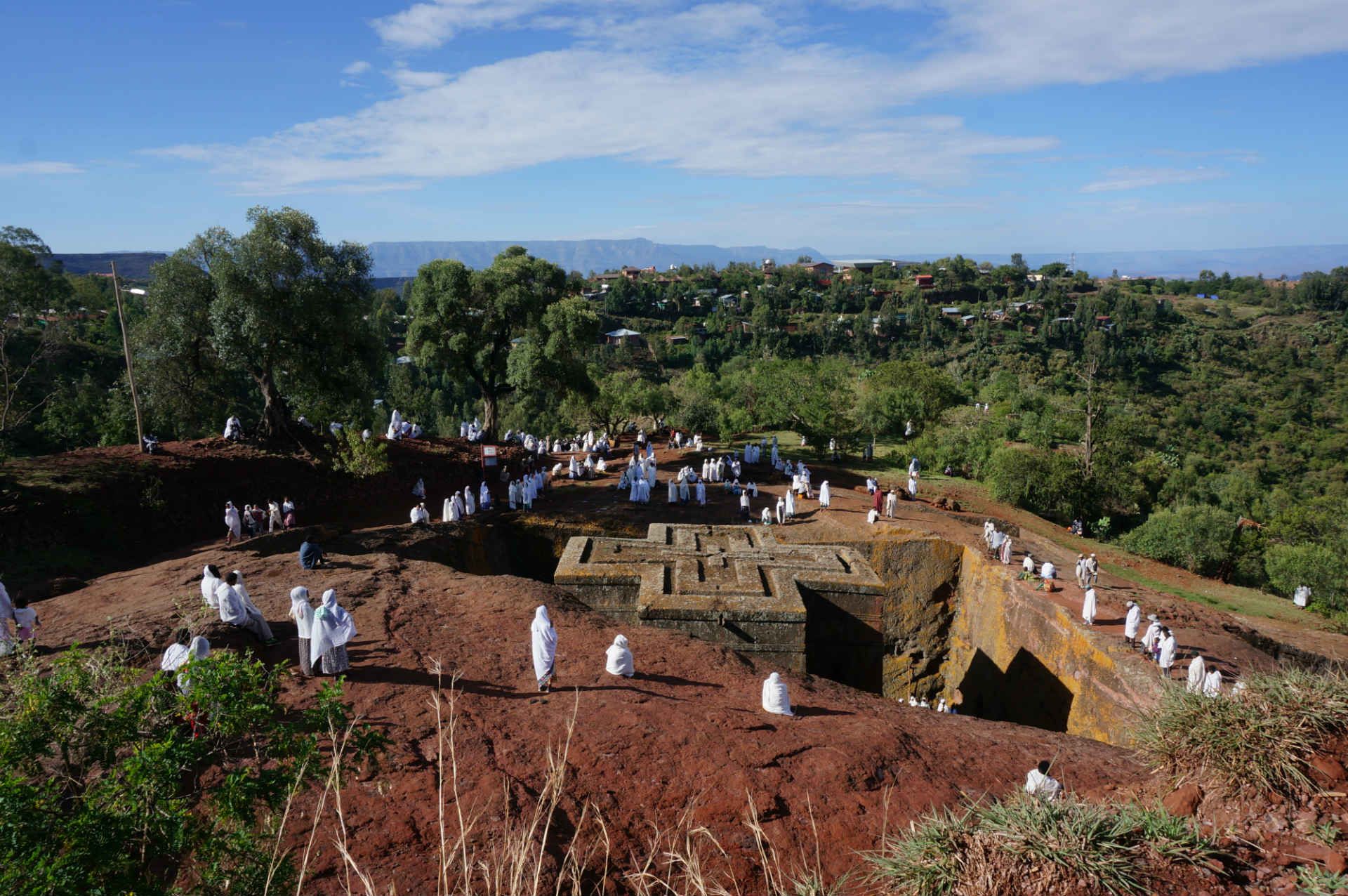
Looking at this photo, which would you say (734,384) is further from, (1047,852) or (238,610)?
(1047,852)

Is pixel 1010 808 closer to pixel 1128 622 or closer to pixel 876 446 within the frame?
pixel 1128 622

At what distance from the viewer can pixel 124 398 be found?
21266 mm

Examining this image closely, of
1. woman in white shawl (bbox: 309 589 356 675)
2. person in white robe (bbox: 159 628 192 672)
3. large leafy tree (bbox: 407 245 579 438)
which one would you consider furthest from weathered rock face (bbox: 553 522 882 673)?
large leafy tree (bbox: 407 245 579 438)

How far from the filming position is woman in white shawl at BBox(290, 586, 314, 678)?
25.9 feet

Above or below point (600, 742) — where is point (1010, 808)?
above

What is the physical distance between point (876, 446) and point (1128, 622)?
71.5ft

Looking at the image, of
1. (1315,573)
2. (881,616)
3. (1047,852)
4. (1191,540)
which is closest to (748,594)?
(881,616)

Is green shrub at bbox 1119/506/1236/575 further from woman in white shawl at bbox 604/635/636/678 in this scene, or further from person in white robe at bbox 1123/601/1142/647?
woman in white shawl at bbox 604/635/636/678

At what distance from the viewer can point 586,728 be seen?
284 inches

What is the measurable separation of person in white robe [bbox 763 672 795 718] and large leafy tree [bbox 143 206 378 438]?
1625 cm

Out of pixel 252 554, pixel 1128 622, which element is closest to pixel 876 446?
pixel 1128 622

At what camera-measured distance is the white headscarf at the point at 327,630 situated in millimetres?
7801

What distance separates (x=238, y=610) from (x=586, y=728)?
5.07m

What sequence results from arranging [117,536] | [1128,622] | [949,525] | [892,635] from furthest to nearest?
Answer: 1. [949,525]
2. [892,635]
3. [117,536]
4. [1128,622]
